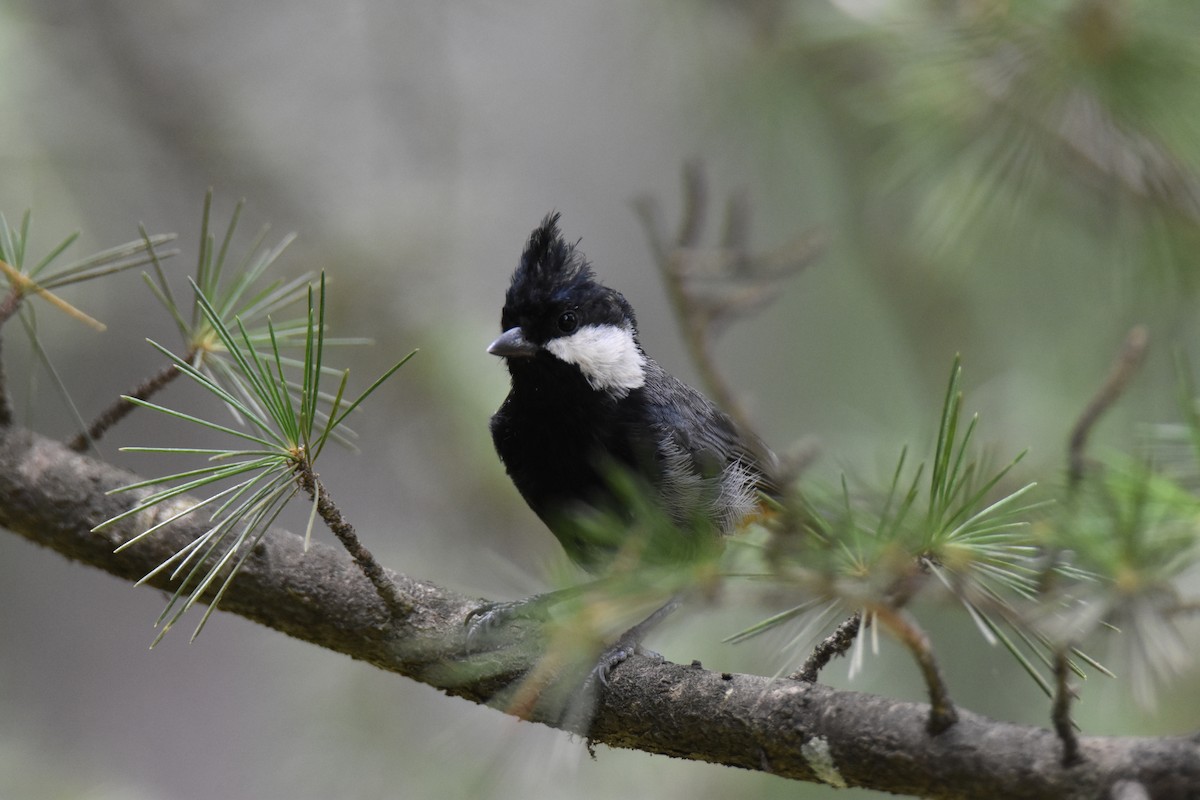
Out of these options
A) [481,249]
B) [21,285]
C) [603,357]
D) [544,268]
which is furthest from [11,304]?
[481,249]

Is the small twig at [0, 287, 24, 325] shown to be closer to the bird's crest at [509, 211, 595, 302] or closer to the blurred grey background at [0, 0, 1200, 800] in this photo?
the blurred grey background at [0, 0, 1200, 800]

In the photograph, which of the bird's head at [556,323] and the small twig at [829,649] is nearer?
the small twig at [829,649]

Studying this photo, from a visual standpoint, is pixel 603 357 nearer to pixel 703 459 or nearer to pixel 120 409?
pixel 703 459

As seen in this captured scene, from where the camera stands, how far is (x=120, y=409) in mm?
1979

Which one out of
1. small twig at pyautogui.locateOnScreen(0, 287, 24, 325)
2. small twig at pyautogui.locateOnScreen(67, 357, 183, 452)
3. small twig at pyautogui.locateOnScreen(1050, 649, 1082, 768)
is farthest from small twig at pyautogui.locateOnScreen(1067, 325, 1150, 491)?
small twig at pyautogui.locateOnScreen(0, 287, 24, 325)

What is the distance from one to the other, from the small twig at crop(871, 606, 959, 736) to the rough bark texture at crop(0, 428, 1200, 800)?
0.9 inches

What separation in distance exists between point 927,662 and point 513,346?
5.22 feet

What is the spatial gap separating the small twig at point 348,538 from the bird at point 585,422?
0.65 meters

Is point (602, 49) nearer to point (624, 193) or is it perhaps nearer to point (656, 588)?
point (624, 193)

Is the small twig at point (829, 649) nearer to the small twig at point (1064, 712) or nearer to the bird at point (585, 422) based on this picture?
the small twig at point (1064, 712)

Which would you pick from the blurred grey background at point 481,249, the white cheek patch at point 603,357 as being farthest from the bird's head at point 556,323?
the blurred grey background at point 481,249

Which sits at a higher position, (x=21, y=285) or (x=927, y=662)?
(x=21, y=285)

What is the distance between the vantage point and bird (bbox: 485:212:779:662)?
2.49 meters

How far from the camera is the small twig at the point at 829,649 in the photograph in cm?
159
